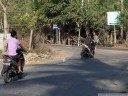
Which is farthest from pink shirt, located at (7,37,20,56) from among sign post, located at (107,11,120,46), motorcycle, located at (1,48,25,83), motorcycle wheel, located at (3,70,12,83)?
sign post, located at (107,11,120,46)

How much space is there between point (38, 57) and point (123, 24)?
78.5 feet

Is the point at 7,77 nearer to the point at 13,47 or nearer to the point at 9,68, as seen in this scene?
the point at 9,68

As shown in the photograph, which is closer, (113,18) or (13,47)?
(13,47)

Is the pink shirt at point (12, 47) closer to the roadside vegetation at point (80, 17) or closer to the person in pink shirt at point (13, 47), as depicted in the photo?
the person in pink shirt at point (13, 47)

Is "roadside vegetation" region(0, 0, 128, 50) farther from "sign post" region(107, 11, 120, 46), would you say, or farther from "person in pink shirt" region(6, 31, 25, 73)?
"person in pink shirt" region(6, 31, 25, 73)

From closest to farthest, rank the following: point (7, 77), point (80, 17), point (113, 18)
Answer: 1. point (7, 77)
2. point (113, 18)
3. point (80, 17)

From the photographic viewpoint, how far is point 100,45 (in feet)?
165

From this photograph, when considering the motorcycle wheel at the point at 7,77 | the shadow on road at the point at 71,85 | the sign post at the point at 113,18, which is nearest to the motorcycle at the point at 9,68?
the motorcycle wheel at the point at 7,77

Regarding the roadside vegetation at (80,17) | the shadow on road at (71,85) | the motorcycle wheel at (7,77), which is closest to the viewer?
the shadow on road at (71,85)

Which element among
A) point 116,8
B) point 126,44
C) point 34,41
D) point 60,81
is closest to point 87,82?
point 60,81

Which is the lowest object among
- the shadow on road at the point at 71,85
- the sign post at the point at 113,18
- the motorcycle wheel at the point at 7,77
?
the shadow on road at the point at 71,85

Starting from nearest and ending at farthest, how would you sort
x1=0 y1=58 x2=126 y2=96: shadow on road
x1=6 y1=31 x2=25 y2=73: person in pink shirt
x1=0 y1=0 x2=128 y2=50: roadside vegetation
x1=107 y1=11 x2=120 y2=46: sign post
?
x1=0 y1=58 x2=126 y2=96: shadow on road → x1=6 y1=31 x2=25 y2=73: person in pink shirt → x1=107 y1=11 x2=120 y2=46: sign post → x1=0 y1=0 x2=128 y2=50: roadside vegetation

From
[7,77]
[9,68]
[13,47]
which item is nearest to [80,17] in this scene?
[13,47]

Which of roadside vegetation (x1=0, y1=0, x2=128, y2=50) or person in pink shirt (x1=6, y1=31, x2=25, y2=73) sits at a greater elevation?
roadside vegetation (x1=0, y1=0, x2=128, y2=50)
